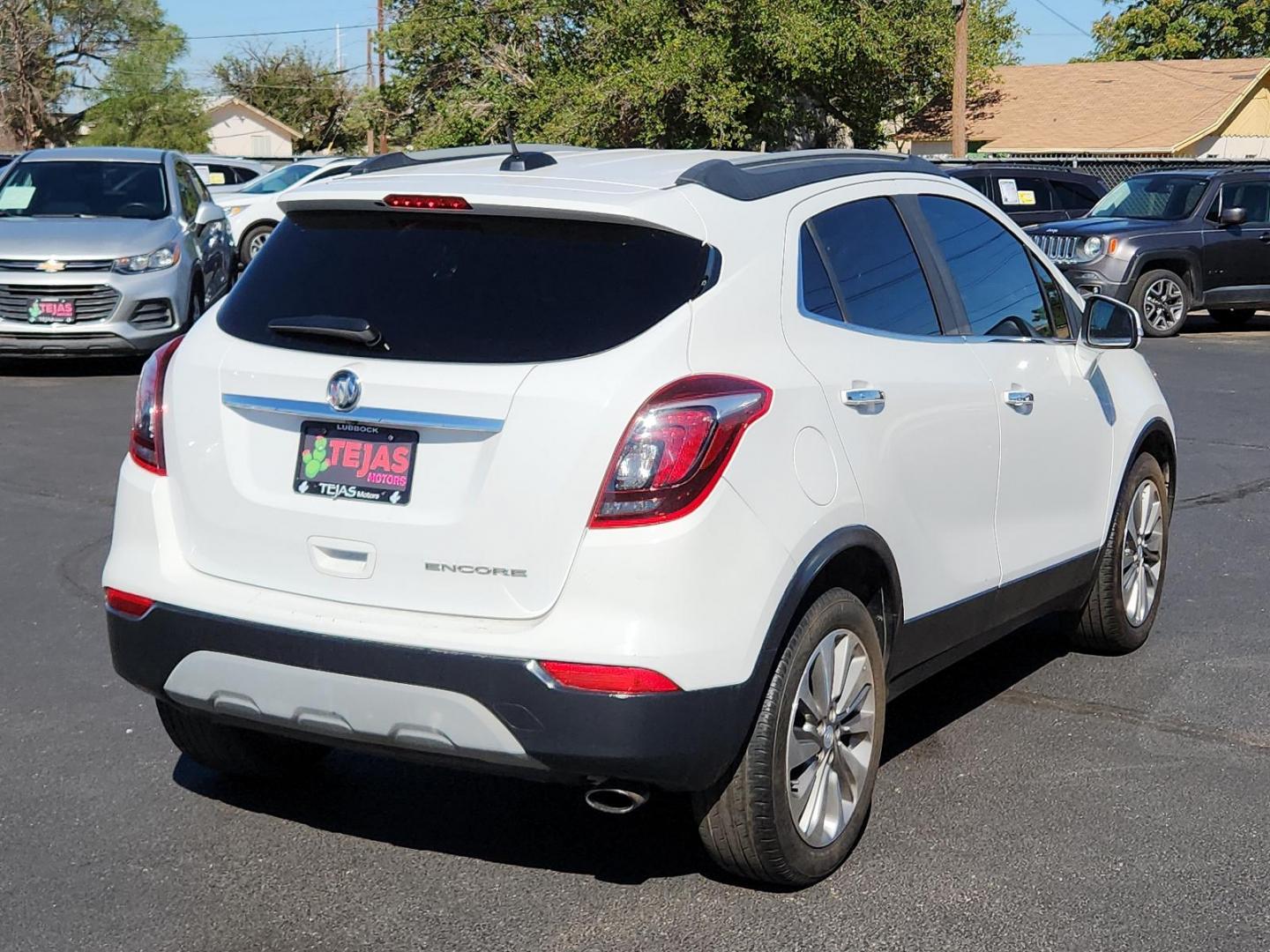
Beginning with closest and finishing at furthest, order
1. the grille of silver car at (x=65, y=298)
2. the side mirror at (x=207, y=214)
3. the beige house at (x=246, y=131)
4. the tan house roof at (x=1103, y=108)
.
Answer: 1. the grille of silver car at (x=65, y=298)
2. the side mirror at (x=207, y=214)
3. the tan house roof at (x=1103, y=108)
4. the beige house at (x=246, y=131)

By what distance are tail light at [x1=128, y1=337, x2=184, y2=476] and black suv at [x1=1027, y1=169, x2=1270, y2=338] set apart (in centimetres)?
1525

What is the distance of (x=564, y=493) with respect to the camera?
3623mm

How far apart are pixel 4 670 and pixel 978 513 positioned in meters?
3.39

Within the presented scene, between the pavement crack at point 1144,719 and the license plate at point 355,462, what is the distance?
2.77 metres

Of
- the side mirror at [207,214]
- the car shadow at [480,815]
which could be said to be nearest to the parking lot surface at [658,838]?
the car shadow at [480,815]

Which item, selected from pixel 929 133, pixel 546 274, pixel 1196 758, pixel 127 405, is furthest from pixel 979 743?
pixel 929 133

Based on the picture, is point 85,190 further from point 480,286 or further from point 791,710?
point 791,710

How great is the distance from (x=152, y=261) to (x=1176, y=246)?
11.2m

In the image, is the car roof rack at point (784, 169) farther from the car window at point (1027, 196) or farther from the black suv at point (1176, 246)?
the car window at point (1027, 196)

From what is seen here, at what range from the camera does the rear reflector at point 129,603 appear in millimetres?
4037

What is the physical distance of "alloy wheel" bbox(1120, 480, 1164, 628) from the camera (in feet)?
20.2

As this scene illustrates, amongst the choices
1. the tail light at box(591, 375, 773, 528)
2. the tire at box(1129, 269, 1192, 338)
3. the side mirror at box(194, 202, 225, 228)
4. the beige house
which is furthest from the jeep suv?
the beige house

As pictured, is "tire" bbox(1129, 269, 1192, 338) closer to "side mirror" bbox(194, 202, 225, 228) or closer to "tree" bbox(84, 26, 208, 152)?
"side mirror" bbox(194, 202, 225, 228)

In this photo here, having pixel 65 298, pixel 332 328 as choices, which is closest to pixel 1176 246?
pixel 65 298
